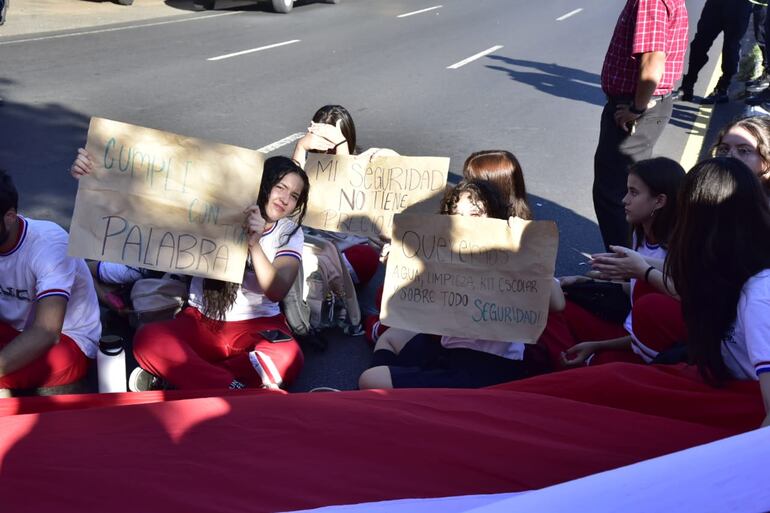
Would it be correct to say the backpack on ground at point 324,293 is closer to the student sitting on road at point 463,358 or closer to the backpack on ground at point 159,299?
the backpack on ground at point 159,299

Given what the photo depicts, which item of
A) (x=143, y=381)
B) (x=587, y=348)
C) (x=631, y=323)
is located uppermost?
(x=631, y=323)

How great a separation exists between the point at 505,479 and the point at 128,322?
266cm

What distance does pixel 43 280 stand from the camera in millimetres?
3473

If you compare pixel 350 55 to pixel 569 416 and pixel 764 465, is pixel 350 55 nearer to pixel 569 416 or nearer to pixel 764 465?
pixel 569 416

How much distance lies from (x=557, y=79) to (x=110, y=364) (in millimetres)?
9920

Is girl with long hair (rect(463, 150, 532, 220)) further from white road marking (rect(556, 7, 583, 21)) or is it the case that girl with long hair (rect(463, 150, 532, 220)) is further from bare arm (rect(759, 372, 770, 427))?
white road marking (rect(556, 7, 583, 21))

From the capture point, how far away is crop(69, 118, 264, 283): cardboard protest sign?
3.46 m

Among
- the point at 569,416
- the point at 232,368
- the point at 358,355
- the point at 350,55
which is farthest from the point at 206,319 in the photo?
the point at 350,55

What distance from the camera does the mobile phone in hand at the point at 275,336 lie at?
3.96m

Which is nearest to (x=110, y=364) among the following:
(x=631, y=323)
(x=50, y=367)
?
(x=50, y=367)

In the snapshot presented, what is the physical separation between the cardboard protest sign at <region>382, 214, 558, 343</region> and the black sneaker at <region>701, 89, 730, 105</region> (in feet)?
27.9

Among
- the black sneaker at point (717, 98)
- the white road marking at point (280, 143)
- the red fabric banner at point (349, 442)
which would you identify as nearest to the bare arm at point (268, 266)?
the red fabric banner at point (349, 442)

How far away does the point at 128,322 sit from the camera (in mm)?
4547

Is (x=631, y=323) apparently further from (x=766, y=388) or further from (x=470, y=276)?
(x=766, y=388)
